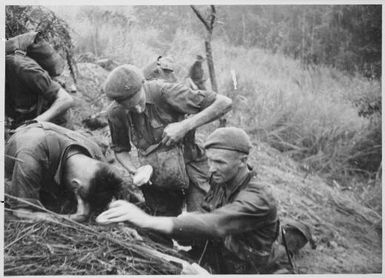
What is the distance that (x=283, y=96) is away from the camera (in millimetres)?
3584

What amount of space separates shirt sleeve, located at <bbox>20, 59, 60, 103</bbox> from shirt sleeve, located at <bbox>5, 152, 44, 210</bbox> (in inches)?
20.0

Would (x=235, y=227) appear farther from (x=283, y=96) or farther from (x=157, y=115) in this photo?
(x=283, y=96)

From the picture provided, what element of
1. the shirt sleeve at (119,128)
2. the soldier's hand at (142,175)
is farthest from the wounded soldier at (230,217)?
the shirt sleeve at (119,128)

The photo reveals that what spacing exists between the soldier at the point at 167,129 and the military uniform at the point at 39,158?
10.2 inches

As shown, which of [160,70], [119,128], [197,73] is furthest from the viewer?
[197,73]

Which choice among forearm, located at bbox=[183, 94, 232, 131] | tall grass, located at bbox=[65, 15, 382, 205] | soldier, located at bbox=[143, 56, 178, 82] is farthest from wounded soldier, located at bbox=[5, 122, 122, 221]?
tall grass, located at bbox=[65, 15, 382, 205]

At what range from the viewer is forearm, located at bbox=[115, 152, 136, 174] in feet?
9.66

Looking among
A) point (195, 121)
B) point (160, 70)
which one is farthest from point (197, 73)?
point (195, 121)

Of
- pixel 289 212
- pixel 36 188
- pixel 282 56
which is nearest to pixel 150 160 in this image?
pixel 36 188

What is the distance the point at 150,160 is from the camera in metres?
2.89

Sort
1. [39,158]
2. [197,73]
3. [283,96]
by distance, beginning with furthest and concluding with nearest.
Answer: [283,96], [197,73], [39,158]

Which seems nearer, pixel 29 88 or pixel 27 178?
pixel 27 178

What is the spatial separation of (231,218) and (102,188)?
0.71 metres

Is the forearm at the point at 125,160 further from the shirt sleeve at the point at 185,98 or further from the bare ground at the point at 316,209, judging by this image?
the shirt sleeve at the point at 185,98
